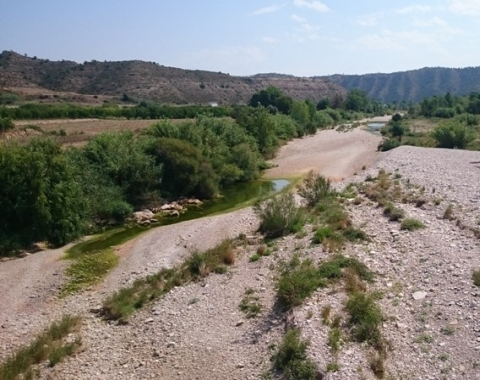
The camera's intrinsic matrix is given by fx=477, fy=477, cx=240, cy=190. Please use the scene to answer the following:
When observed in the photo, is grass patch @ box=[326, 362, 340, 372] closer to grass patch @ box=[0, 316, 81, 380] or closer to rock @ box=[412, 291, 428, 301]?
rock @ box=[412, 291, 428, 301]

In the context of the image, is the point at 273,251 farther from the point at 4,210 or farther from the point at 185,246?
the point at 4,210

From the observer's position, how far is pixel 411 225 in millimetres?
21625

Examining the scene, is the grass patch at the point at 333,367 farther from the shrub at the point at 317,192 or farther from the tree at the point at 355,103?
the tree at the point at 355,103

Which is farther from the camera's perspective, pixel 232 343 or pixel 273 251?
pixel 273 251

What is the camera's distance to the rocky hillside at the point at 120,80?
112 meters

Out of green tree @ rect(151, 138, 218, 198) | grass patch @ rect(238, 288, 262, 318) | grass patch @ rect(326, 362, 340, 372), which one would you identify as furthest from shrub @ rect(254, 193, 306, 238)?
grass patch @ rect(326, 362, 340, 372)

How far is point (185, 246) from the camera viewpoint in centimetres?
2380

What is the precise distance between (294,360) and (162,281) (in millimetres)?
8398

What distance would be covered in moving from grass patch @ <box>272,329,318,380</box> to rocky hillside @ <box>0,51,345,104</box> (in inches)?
3786

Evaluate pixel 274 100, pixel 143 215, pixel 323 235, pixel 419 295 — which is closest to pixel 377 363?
pixel 419 295

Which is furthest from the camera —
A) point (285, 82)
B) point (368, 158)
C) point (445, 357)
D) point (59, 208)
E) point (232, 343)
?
point (285, 82)

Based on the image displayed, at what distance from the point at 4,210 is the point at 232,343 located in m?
16.2

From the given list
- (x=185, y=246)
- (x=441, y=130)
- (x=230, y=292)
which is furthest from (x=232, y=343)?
(x=441, y=130)

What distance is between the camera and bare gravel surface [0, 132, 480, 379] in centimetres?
1220
